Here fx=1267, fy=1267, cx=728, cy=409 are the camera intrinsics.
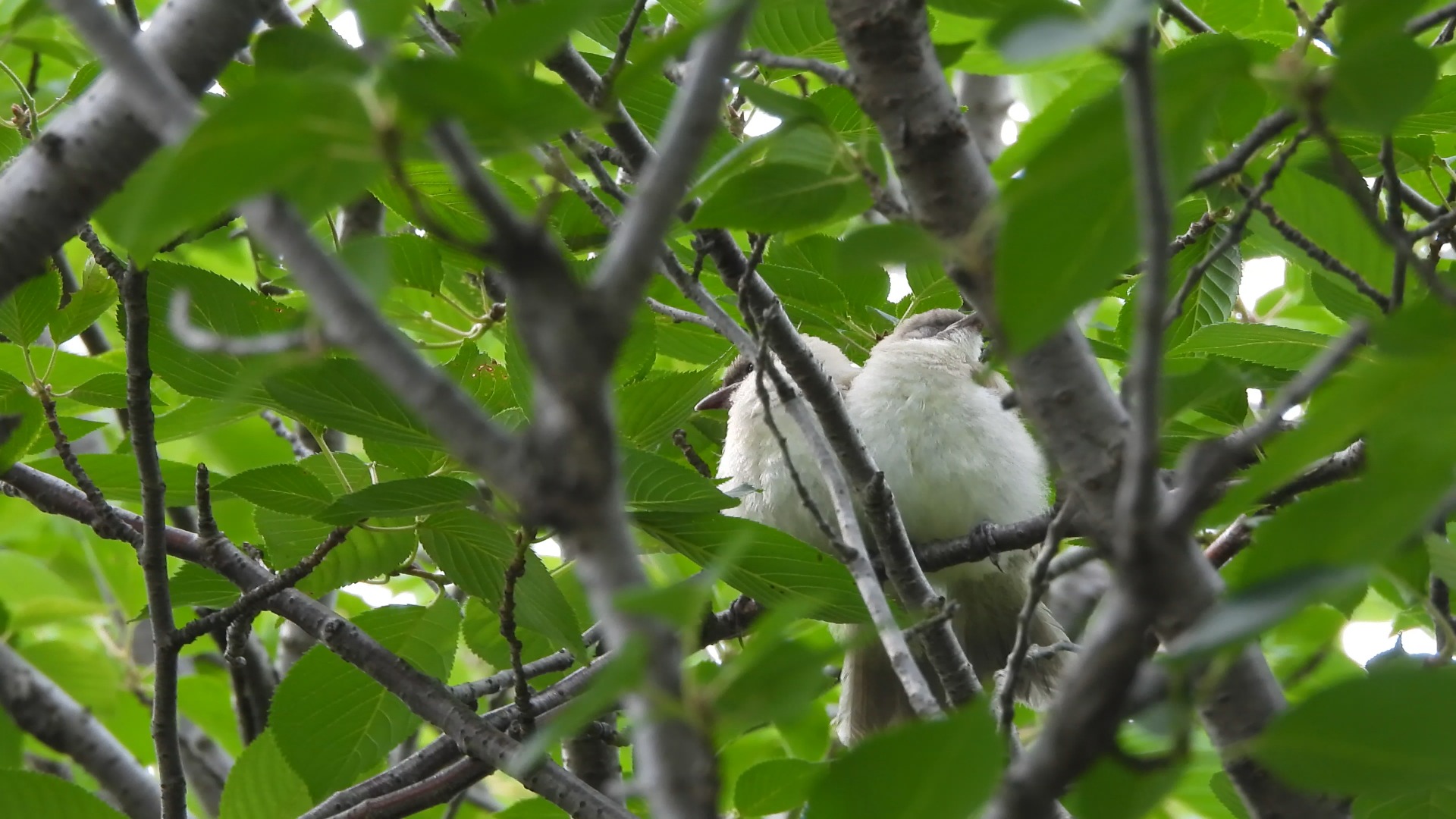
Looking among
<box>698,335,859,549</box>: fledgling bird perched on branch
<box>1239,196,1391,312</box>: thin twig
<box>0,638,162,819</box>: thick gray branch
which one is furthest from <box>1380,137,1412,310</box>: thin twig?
<box>0,638,162,819</box>: thick gray branch

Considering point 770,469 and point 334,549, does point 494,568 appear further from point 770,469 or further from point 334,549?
point 770,469

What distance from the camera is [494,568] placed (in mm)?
2203

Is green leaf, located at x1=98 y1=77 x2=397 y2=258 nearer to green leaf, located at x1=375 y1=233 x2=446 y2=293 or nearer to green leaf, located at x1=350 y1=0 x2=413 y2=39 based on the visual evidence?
green leaf, located at x1=350 y1=0 x2=413 y2=39

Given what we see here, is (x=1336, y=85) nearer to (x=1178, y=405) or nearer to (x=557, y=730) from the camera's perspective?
(x=1178, y=405)

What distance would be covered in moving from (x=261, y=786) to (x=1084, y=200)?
2042mm

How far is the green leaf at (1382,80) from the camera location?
95 centimetres

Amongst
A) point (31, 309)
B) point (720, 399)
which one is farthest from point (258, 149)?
point (720, 399)

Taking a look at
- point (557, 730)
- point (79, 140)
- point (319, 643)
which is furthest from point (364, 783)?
point (557, 730)

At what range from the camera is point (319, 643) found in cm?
237

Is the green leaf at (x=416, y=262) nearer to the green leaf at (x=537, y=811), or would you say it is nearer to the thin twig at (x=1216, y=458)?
the green leaf at (x=537, y=811)

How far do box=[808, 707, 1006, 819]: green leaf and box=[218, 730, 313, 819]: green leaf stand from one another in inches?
64.6

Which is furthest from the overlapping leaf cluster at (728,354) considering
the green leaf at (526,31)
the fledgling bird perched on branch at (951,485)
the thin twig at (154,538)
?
the fledgling bird perched on branch at (951,485)

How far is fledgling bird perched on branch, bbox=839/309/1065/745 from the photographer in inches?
130

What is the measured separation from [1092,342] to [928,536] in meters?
1.20
